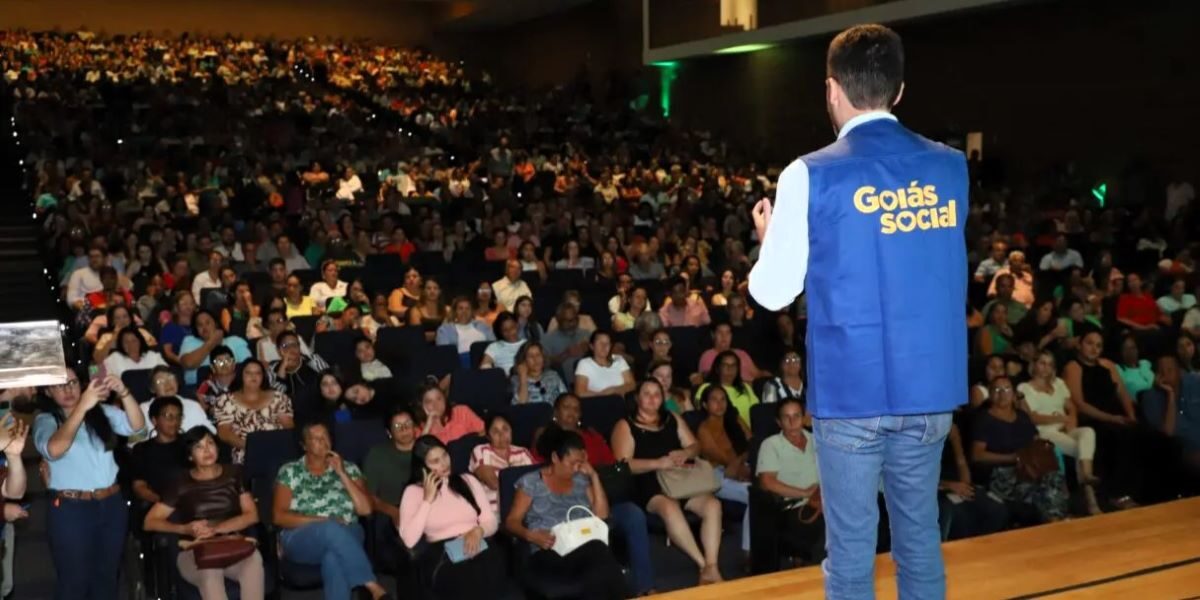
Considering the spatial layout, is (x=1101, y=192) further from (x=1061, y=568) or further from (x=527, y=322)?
(x=1061, y=568)

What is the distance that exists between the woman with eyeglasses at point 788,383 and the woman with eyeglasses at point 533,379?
1180mm

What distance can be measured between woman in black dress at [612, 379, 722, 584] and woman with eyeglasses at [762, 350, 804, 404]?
77cm

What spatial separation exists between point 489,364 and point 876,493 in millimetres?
5149

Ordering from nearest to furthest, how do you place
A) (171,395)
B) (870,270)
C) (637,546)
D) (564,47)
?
(870,270)
(637,546)
(171,395)
(564,47)

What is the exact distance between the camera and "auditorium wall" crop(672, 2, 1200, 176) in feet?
42.2

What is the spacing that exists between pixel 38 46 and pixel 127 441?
17688 mm

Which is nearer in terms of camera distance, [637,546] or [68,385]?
[68,385]

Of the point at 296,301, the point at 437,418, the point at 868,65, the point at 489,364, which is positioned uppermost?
the point at 868,65

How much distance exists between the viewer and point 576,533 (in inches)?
191

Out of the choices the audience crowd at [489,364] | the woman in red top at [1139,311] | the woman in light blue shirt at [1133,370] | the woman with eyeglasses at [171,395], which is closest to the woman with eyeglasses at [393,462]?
the audience crowd at [489,364]

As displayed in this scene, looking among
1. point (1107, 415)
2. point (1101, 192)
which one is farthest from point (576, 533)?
point (1101, 192)

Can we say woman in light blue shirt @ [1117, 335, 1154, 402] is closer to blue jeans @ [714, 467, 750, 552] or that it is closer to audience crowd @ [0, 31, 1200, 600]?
audience crowd @ [0, 31, 1200, 600]

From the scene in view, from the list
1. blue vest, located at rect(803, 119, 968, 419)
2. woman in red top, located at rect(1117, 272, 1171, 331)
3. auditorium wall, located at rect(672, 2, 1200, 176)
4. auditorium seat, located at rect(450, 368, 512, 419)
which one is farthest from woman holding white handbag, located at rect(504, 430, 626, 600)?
auditorium wall, located at rect(672, 2, 1200, 176)

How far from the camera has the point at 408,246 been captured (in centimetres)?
1034
